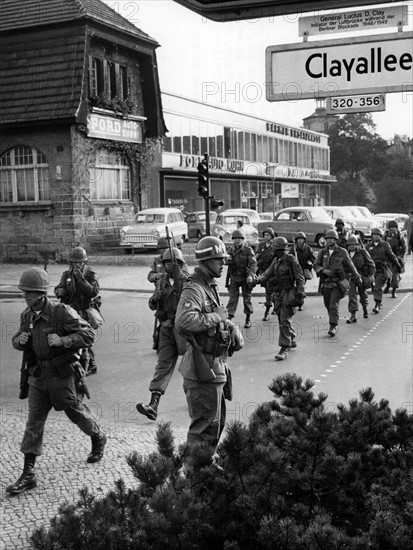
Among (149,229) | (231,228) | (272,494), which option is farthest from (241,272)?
(231,228)

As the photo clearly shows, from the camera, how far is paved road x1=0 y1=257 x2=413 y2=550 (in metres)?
5.75

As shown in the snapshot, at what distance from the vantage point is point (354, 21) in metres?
2.81

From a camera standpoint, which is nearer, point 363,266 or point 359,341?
point 359,341

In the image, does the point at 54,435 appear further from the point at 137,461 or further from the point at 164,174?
the point at 164,174

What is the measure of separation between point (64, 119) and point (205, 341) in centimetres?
2147

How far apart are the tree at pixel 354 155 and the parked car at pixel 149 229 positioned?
49799 mm

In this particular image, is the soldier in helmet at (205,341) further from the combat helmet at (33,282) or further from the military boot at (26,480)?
the military boot at (26,480)

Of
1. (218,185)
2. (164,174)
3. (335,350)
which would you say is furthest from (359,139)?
(335,350)

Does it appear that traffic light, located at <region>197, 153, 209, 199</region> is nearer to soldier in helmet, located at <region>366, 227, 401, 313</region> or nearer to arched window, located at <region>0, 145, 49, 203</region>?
soldier in helmet, located at <region>366, 227, 401, 313</region>

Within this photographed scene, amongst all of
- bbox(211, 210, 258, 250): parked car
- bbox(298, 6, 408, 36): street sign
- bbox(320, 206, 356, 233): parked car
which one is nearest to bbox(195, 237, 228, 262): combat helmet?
bbox(298, 6, 408, 36): street sign

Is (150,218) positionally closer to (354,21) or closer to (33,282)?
(33,282)

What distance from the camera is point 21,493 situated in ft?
18.2

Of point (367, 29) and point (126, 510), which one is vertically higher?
point (367, 29)

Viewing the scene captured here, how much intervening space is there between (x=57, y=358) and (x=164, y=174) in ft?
118
